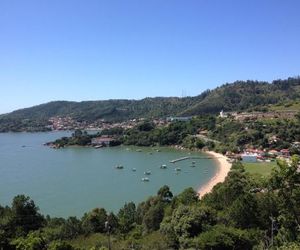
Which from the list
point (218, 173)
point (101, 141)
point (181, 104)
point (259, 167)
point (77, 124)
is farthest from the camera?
point (181, 104)

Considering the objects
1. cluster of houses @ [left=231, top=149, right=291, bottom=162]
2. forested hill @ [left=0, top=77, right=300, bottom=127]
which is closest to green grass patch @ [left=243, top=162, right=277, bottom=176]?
cluster of houses @ [left=231, top=149, right=291, bottom=162]

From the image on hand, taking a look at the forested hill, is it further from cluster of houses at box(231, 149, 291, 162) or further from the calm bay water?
the calm bay water

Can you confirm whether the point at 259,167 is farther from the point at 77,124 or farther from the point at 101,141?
the point at 77,124

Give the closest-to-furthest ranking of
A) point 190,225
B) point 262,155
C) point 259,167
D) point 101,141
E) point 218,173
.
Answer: point 190,225
point 218,173
point 259,167
point 262,155
point 101,141

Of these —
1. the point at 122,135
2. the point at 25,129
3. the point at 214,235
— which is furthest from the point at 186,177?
the point at 25,129

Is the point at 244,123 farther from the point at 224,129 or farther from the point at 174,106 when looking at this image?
the point at 174,106

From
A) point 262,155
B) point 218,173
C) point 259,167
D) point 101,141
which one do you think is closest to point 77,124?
point 101,141

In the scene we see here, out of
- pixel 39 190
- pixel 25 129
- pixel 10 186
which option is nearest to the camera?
pixel 39 190

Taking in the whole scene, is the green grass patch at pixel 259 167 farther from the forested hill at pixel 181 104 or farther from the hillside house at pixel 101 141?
the forested hill at pixel 181 104
